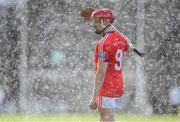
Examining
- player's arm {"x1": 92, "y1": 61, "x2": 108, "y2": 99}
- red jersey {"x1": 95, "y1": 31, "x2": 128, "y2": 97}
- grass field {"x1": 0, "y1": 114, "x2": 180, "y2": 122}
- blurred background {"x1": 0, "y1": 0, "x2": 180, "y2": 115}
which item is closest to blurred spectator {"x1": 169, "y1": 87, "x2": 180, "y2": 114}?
blurred background {"x1": 0, "y1": 0, "x2": 180, "y2": 115}

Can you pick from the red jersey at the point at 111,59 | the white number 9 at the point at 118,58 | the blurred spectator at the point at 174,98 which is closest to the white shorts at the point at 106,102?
the red jersey at the point at 111,59

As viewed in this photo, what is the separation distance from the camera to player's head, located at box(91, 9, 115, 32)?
786cm

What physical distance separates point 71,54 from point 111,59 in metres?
11.1

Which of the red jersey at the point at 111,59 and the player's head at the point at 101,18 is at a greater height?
the player's head at the point at 101,18

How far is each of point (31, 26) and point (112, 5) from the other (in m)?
1.90

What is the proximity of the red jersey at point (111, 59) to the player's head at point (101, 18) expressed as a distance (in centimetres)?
12

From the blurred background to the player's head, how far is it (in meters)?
8.95

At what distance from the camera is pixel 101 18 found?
25.8 ft

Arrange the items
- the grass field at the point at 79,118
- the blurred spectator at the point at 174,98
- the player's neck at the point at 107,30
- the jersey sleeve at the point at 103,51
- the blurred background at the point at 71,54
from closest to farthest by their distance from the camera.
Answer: the jersey sleeve at the point at 103,51, the player's neck at the point at 107,30, the grass field at the point at 79,118, the blurred spectator at the point at 174,98, the blurred background at the point at 71,54

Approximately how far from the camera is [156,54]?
1789 centimetres

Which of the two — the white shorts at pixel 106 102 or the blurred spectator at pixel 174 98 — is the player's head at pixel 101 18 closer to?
the white shorts at pixel 106 102

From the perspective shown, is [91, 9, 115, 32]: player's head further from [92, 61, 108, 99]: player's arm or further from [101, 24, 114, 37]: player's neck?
[92, 61, 108, 99]: player's arm

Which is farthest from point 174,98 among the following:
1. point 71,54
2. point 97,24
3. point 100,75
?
point 100,75

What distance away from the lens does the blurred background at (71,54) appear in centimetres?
1747
